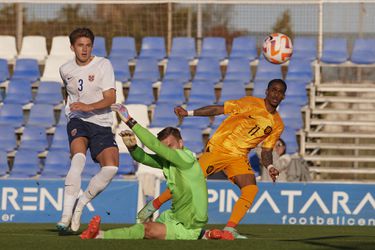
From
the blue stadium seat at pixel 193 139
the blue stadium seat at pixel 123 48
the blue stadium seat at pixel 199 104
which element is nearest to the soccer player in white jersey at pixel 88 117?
the blue stadium seat at pixel 193 139

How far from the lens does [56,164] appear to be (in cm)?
2028

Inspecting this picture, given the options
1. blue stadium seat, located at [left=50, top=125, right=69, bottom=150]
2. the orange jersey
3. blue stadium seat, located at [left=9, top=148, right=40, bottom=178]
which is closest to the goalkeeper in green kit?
the orange jersey

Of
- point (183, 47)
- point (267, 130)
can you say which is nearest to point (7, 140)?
point (183, 47)

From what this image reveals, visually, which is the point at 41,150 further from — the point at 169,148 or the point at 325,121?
the point at 169,148

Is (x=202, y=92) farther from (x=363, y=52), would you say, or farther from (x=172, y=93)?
(x=363, y=52)

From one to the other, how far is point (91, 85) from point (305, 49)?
12144 mm

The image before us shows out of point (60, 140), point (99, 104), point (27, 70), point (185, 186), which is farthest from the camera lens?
point (27, 70)

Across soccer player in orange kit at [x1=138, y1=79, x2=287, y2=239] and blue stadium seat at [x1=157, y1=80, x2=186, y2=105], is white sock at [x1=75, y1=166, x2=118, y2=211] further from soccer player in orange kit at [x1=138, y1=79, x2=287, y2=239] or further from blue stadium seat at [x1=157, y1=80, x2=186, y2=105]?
blue stadium seat at [x1=157, y1=80, x2=186, y2=105]

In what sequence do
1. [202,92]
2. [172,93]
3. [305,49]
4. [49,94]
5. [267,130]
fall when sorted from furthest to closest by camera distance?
[305,49] → [49,94] → [172,93] → [202,92] → [267,130]

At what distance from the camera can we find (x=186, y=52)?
23.2 metres

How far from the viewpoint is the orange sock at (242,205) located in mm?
11727

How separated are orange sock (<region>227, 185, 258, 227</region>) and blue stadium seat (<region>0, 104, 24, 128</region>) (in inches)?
408

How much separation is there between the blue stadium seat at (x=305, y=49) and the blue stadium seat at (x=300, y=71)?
6.4 inches

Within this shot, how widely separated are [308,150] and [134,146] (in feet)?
40.3
